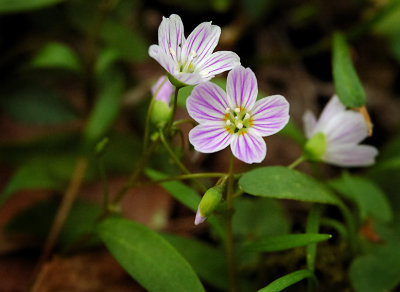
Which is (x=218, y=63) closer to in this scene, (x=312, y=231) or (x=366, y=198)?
(x=312, y=231)

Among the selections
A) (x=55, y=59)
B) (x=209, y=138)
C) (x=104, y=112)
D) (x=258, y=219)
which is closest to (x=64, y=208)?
(x=104, y=112)

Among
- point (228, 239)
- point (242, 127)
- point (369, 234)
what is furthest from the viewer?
point (369, 234)

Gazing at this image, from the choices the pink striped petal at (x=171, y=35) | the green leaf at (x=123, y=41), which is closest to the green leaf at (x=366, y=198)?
the pink striped petal at (x=171, y=35)

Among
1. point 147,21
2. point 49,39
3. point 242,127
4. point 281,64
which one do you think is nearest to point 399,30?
point 281,64

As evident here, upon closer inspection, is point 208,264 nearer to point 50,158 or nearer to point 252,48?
point 50,158

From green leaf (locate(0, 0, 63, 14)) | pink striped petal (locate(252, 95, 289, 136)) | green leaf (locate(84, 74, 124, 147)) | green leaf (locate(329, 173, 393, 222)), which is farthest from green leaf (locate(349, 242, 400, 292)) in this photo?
green leaf (locate(0, 0, 63, 14))

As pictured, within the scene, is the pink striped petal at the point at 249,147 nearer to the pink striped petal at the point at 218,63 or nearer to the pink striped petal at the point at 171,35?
the pink striped petal at the point at 218,63

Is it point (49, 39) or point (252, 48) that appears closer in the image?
point (49, 39)

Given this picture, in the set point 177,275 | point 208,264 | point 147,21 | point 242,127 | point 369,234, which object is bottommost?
point 369,234
